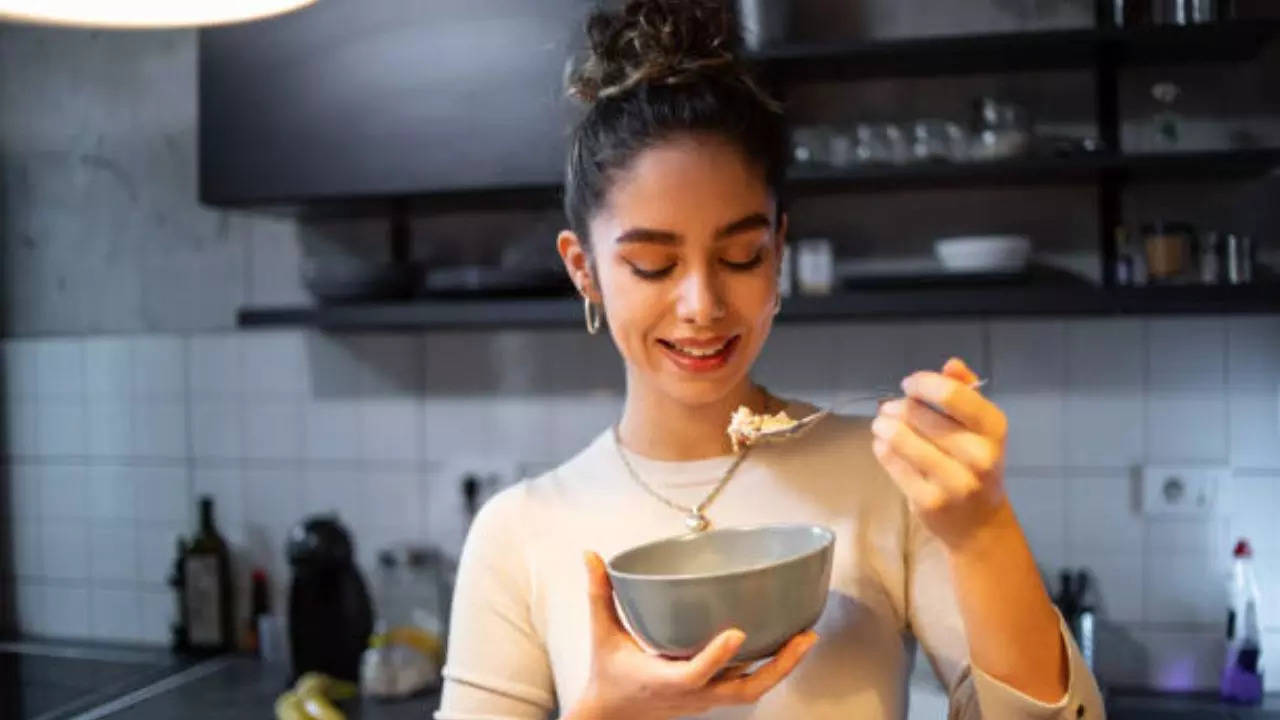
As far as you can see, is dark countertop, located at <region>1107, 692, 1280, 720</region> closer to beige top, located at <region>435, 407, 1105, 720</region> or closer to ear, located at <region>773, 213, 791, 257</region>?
beige top, located at <region>435, 407, 1105, 720</region>

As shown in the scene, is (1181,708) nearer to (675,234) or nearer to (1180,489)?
(1180,489)

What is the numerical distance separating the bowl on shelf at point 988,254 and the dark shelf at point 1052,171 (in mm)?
107

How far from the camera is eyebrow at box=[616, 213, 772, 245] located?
96 centimetres

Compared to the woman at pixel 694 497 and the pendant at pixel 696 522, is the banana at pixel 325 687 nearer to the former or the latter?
the woman at pixel 694 497

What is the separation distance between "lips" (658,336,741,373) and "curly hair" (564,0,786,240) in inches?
6.3

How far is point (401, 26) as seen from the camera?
78.9 inches

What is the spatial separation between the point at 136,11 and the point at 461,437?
1611mm

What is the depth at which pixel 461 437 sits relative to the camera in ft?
7.62

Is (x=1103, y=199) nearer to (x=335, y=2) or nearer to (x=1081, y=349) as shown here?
(x=1081, y=349)

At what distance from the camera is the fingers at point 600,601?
85 cm

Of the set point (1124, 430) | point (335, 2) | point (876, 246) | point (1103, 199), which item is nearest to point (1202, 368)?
point (1124, 430)

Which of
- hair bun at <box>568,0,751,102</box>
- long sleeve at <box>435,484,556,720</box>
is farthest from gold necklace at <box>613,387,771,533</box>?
hair bun at <box>568,0,751,102</box>

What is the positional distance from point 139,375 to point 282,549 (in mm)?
547

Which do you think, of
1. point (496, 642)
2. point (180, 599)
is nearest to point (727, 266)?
point (496, 642)
